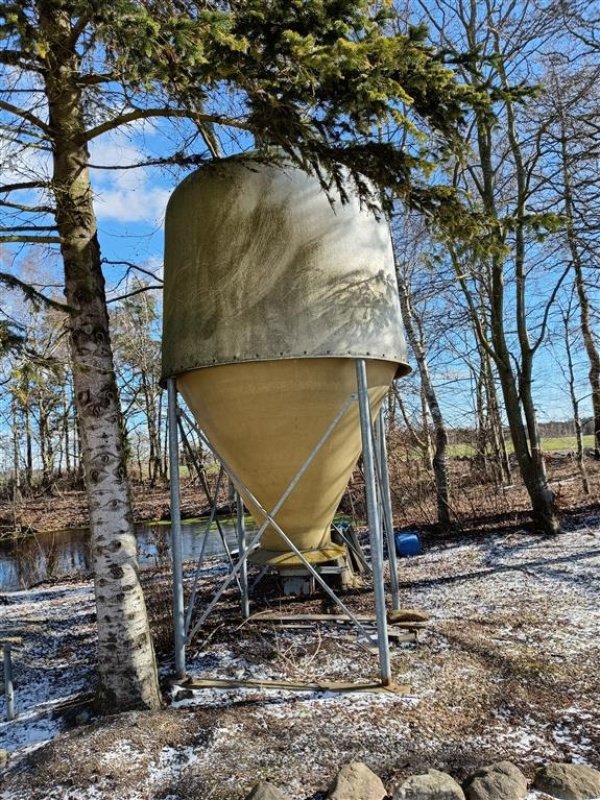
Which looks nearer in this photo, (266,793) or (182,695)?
(266,793)

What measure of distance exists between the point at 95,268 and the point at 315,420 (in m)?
2.43

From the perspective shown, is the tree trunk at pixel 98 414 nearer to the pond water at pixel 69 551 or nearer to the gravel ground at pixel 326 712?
the gravel ground at pixel 326 712

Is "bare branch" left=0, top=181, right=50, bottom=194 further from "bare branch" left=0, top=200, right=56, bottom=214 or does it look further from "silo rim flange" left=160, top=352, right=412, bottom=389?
"silo rim flange" left=160, top=352, right=412, bottom=389

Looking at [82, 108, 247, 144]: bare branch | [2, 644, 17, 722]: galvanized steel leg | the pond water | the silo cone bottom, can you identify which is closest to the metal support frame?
the silo cone bottom

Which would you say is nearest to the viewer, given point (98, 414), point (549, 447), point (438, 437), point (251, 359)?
point (98, 414)

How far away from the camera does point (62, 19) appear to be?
5.09m

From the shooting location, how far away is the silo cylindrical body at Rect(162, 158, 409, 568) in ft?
18.0

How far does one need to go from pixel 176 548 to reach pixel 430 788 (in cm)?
308

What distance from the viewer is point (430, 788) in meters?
3.57

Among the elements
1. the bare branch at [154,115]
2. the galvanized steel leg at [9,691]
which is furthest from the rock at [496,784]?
the bare branch at [154,115]

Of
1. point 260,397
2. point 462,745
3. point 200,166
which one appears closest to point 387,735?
point 462,745

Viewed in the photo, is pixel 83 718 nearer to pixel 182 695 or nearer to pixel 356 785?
pixel 182 695

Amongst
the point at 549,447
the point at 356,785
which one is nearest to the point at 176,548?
the point at 356,785

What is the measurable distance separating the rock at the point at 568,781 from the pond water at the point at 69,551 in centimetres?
944
